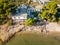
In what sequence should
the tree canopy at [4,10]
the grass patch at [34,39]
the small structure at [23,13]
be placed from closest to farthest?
the grass patch at [34,39] → the tree canopy at [4,10] → the small structure at [23,13]

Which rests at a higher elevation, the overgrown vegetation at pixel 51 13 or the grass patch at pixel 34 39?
the overgrown vegetation at pixel 51 13

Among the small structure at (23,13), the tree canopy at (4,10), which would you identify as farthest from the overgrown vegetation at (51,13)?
the tree canopy at (4,10)

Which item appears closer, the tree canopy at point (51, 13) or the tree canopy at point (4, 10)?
the tree canopy at point (4, 10)

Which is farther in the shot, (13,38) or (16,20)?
(16,20)

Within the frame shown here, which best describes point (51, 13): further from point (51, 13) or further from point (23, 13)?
point (23, 13)

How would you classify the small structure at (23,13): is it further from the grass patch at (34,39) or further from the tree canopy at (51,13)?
the grass patch at (34,39)

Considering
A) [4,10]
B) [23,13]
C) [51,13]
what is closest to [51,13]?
[51,13]

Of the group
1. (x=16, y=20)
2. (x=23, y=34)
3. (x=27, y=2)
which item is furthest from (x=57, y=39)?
(x=27, y=2)

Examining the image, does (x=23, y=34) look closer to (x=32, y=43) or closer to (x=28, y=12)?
(x=32, y=43)
